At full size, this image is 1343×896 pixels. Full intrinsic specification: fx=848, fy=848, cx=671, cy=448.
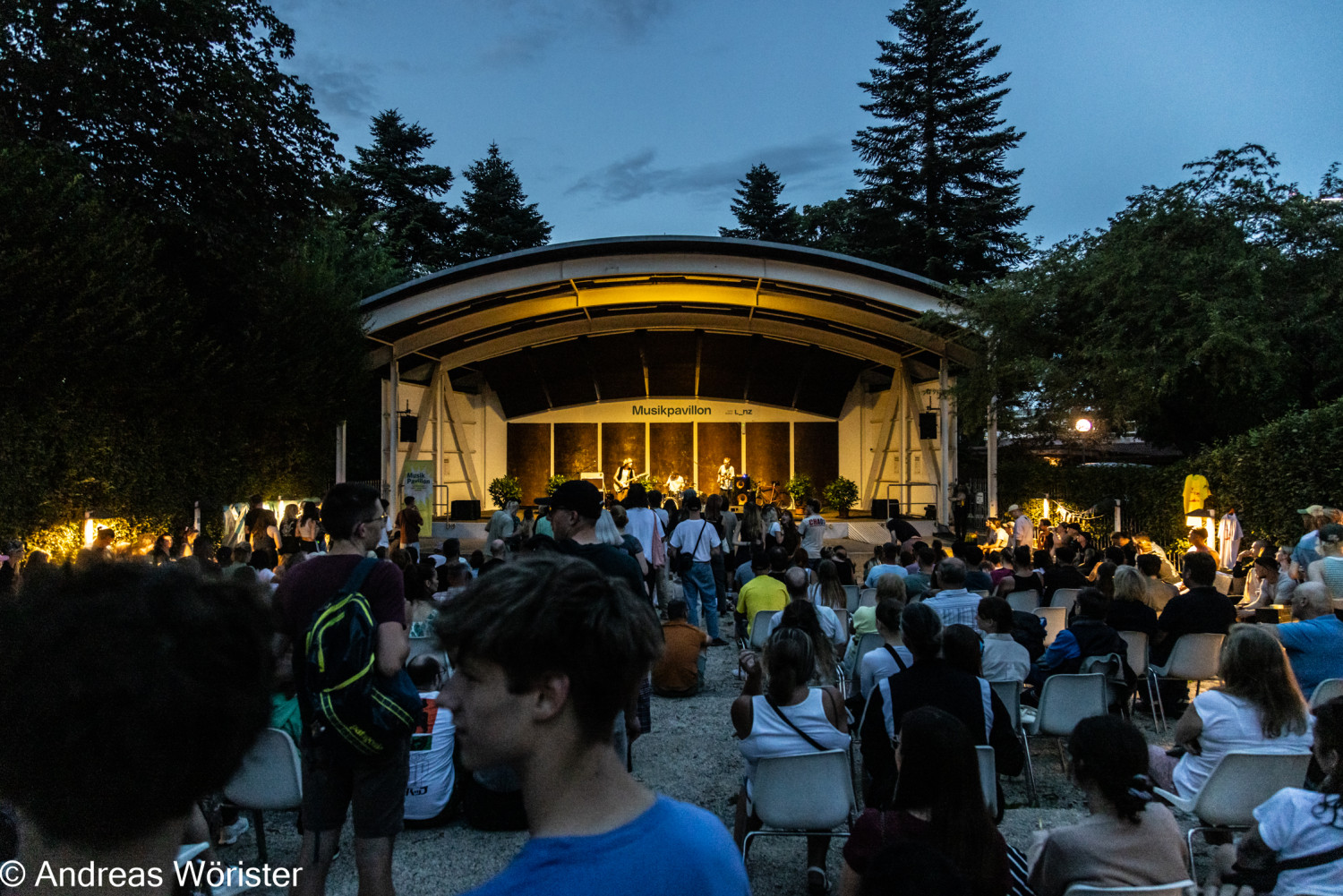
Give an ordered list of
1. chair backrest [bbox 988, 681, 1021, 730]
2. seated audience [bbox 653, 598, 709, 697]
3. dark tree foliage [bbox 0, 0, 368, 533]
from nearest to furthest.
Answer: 1. chair backrest [bbox 988, 681, 1021, 730]
2. seated audience [bbox 653, 598, 709, 697]
3. dark tree foliage [bbox 0, 0, 368, 533]

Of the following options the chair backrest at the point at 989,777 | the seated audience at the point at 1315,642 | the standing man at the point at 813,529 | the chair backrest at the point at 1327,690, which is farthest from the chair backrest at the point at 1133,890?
the standing man at the point at 813,529

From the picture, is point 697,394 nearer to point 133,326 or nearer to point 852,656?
point 133,326

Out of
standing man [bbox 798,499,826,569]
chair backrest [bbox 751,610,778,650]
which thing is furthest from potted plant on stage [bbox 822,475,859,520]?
chair backrest [bbox 751,610,778,650]

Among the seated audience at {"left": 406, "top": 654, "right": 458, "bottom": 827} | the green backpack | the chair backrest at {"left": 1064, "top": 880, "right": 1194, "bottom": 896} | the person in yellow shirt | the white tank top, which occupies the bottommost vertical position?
the seated audience at {"left": 406, "top": 654, "right": 458, "bottom": 827}

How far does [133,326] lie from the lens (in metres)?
10.5

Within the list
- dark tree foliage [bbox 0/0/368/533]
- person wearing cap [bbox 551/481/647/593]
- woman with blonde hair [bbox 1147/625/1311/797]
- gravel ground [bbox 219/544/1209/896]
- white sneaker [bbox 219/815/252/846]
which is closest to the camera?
woman with blonde hair [bbox 1147/625/1311/797]

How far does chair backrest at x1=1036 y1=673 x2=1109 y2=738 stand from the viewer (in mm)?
4691

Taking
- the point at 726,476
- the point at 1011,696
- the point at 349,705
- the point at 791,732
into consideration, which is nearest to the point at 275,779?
the point at 349,705

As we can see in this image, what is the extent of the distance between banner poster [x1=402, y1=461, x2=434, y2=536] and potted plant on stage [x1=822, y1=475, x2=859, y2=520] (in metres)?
10.1

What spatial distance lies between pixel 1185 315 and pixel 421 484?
48.4ft

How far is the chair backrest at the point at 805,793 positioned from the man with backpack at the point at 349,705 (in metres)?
1.42

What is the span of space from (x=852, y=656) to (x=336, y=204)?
40.4 feet

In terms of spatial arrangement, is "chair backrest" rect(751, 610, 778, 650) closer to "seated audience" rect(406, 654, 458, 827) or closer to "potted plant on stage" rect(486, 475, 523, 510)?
"seated audience" rect(406, 654, 458, 827)

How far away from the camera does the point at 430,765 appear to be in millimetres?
4219
